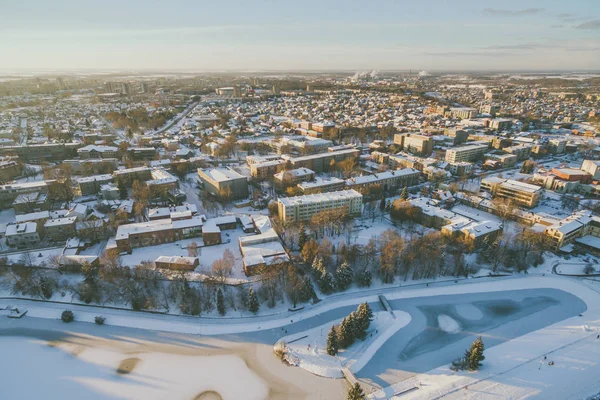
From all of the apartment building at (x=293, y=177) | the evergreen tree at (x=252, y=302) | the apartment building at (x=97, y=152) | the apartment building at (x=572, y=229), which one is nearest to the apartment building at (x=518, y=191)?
the apartment building at (x=572, y=229)

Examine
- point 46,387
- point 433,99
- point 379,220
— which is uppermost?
point 433,99

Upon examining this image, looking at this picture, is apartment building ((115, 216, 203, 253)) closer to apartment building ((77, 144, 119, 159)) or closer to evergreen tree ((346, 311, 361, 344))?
evergreen tree ((346, 311, 361, 344))

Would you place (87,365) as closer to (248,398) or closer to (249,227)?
(248,398)

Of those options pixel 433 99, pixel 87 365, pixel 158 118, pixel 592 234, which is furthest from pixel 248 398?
pixel 433 99

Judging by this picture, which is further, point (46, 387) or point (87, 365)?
point (87, 365)

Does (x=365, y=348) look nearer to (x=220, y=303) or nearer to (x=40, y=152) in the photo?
(x=220, y=303)

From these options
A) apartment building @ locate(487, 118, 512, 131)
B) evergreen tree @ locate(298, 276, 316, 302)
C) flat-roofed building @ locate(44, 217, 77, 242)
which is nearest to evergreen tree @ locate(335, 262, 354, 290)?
evergreen tree @ locate(298, 276, 316, 302)

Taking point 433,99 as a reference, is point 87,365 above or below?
below
